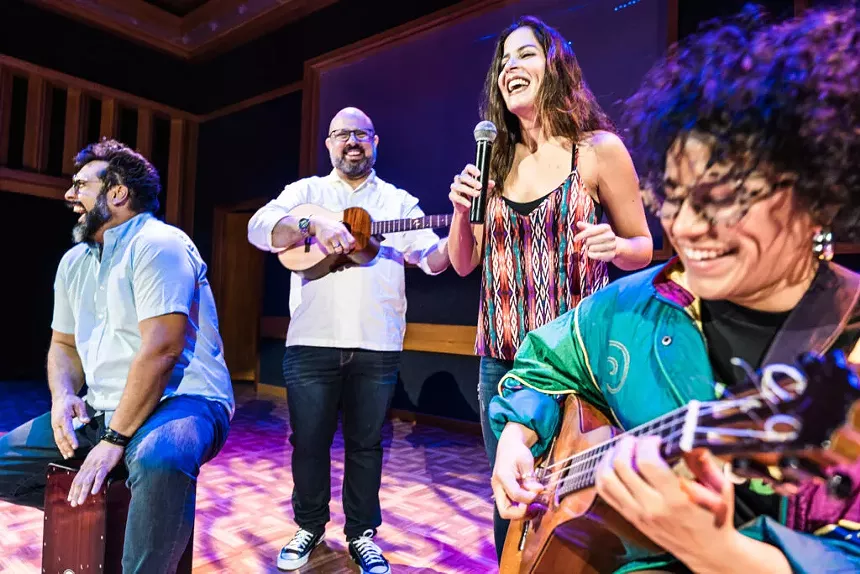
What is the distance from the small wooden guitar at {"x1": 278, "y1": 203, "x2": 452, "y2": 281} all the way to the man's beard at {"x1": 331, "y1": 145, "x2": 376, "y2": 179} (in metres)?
0.18

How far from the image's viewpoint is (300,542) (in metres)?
2.37

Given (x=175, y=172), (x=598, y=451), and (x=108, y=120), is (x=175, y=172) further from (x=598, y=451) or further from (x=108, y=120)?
(x=598, y=451)

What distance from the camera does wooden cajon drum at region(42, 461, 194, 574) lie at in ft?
5.57

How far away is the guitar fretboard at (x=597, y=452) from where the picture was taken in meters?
0.66

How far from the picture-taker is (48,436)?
203cm

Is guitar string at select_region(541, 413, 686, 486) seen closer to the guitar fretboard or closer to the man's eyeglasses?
the guitar fretboard

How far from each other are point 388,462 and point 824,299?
3.78m

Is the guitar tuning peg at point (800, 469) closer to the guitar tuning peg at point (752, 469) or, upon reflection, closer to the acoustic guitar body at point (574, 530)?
the guitar tuning peg at point (752, 469)

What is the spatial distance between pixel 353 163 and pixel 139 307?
121 centimetres

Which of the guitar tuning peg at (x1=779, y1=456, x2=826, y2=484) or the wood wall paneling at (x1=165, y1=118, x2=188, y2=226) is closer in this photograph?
the guitar tuning peg at (x1=779, y1=456, x2=826, y2=484)

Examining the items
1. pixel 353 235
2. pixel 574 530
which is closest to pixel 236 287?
pixel 353 235

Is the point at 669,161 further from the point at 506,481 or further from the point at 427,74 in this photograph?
the point at 427,74

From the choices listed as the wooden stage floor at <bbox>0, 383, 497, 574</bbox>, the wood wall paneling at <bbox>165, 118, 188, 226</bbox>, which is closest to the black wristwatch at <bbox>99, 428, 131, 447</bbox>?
the wooden stage floor at <bbox>0, 383, 497, 574</bbox>

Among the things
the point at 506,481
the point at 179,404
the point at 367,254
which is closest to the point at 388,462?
the point at 367,254
